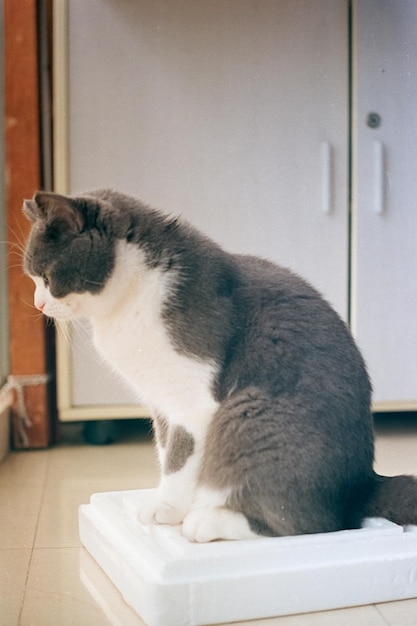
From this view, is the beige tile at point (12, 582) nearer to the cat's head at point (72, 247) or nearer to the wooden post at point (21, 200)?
the cat's head at point (72, 247)

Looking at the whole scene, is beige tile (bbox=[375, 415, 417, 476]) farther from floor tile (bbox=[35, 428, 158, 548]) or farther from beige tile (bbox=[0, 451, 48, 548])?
beige tile (bbox=[0, 451, 48, 548])

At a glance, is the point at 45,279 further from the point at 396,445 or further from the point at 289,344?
the point at 396,445

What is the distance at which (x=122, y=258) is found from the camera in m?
1.07

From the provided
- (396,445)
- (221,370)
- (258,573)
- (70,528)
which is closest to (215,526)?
(258,573)

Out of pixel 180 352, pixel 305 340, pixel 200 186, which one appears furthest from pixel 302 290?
pixel 200 186

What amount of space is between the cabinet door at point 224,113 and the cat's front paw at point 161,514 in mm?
823

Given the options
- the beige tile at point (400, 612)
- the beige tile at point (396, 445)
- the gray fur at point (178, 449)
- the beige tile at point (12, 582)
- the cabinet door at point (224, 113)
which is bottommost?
the beige tile at point (396, 445)

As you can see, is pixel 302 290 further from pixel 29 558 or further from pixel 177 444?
pixel 29 558

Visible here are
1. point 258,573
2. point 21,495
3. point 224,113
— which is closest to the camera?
point 258,573

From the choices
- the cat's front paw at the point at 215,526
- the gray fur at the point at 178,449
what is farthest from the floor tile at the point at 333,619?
the gray fur at the point at 178,449

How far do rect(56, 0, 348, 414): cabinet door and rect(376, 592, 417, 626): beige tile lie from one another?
3.08ft

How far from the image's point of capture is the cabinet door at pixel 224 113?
170 cm

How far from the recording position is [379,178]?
177cm

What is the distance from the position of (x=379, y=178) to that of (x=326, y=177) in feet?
0.36
